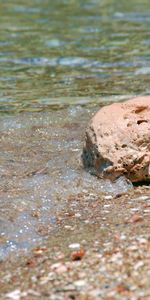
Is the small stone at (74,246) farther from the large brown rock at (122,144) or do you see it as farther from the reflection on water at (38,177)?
the large brown rock at (122,144)

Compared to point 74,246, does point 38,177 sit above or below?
below

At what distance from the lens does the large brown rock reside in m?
5.95

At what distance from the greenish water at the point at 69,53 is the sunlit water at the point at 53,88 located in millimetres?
16

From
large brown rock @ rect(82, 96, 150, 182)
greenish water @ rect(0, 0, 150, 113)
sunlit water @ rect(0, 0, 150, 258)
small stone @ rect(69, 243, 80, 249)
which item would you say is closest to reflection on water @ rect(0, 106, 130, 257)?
sunlit water @ rect(0, 0, 150, 258)

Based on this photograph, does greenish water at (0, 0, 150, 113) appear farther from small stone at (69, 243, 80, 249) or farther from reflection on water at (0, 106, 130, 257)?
small stone at (69, 243, 80, 249)

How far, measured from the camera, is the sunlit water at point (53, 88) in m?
5.74

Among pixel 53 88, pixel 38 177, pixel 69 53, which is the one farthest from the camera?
pixel 69 53

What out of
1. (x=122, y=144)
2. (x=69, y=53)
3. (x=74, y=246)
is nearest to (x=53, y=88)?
(x=69, y=53)

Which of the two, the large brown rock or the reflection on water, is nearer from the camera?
the reflection on water

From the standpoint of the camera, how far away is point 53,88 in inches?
415

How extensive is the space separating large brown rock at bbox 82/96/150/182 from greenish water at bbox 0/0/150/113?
124 inches

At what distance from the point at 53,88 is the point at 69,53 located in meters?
2.73

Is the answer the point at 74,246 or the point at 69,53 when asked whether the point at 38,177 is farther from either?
the point at 69,53

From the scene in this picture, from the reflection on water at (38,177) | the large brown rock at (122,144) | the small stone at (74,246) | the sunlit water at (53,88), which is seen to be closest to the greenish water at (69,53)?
the sunlit water at (53,88)
